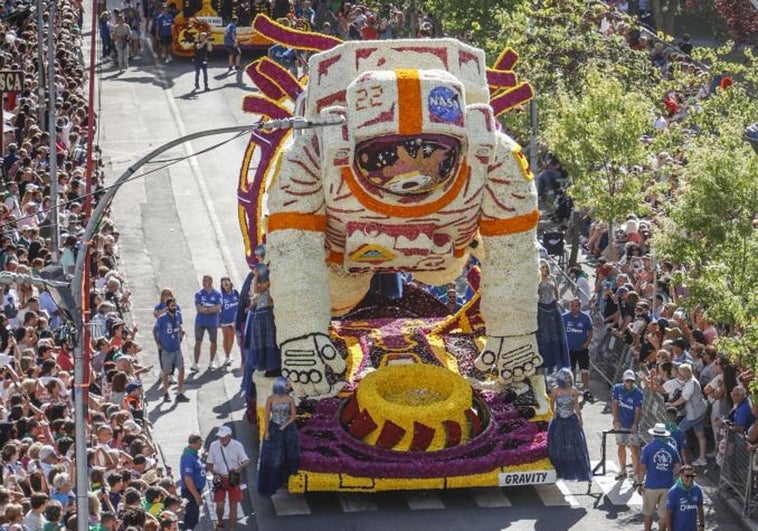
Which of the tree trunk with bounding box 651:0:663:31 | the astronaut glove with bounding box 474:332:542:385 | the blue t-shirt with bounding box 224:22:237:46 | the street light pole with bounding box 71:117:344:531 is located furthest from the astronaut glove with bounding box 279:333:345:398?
the tree trunk with bounding box 651:0:663:31

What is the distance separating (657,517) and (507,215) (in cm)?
429

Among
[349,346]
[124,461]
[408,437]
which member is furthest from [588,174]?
[124,461]

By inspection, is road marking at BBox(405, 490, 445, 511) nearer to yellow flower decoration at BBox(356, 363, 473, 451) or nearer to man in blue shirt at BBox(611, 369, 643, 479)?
yellow flower decoration at BBox(356, 363, 473, 451)

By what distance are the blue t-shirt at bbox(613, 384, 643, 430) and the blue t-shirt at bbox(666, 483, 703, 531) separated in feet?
10.5

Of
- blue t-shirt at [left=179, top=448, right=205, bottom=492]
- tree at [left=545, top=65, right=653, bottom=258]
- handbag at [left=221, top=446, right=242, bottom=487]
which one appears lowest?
handbag at [left=221, top=446, right=242, bottom=487]

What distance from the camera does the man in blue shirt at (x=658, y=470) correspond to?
24438 mm

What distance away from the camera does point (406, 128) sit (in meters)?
25.2

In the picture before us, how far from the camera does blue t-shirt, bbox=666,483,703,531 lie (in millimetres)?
23328

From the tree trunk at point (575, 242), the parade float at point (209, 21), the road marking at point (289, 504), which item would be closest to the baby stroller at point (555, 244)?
the tree trunk at point (575, 242)

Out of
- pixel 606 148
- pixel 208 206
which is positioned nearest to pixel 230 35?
pixel 208 206

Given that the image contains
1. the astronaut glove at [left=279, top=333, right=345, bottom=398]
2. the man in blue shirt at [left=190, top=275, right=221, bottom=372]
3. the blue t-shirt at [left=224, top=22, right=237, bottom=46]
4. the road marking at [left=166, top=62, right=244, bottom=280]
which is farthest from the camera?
the blue t-shirt at [left=224, top=22, right=237, bottom=46]

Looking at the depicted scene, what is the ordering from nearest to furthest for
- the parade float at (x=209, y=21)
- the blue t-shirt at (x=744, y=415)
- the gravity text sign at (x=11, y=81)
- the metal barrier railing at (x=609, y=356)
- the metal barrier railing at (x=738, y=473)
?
the metal barrier railing at (x=738, y=473)
the blue t-shirt at (x=744, y=415)
the metal barrier railing at (x=609, y=356)
the gravity text sign at (x=11, y=81)
the parade float at (x=209, y=21)

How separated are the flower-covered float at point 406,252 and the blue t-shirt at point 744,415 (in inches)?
94.7

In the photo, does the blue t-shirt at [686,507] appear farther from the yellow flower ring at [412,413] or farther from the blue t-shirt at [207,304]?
the blue t-shirt at [207,304]
